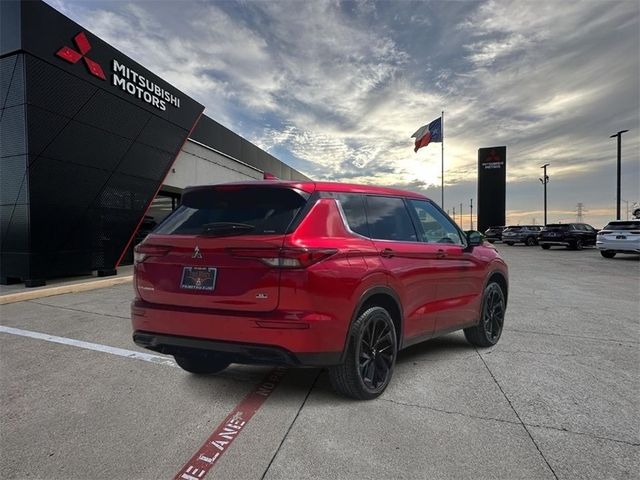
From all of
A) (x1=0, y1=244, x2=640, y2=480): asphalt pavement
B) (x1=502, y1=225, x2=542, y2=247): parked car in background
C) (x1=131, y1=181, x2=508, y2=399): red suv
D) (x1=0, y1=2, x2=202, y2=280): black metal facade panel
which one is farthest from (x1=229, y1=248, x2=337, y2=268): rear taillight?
(x1=502, y1=225, x2=542, y2=247): parked car in background

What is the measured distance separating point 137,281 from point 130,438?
120 centimetres

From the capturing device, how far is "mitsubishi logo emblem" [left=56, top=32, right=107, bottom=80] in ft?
32.0

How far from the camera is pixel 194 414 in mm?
3221

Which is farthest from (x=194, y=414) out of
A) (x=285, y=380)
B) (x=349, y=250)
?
(x=349, y=250)

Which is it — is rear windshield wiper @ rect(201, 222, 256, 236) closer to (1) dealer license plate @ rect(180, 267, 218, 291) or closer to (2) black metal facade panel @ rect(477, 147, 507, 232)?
(1) dealer license plate @ rect(180, 267, 218, 291)

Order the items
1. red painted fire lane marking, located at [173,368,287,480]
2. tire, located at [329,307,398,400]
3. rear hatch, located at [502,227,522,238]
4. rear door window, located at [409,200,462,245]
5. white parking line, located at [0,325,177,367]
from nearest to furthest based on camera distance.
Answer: red painted fire lane marking, located at [173,368,287,480] < tire, located at [329,307,398,400] < rear door window, located at [409,200,462,245] < white parking line, located at [0,325,177,367] < rear hatch, located at [502,227,522,238]

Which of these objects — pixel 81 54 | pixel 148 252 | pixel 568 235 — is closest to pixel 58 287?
pixel 81 54

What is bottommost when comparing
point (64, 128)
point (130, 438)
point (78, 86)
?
point (130, 438)

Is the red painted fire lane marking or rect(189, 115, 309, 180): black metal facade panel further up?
rect(189, 115, 309, 180): black metal facade panel

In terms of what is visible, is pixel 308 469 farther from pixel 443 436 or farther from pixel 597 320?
pixel 597 320

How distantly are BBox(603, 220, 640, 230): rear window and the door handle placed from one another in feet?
61.3

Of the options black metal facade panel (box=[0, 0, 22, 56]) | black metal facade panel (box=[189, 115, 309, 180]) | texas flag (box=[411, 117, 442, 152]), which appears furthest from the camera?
texas flag (box=[411, 117, 442, 152])

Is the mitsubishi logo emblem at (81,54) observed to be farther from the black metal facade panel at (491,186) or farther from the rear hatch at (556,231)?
the black metal facade panel at (491,186)

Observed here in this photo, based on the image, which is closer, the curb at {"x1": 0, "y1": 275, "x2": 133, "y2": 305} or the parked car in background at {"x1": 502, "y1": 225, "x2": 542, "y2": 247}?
the curb at {"x1": 0, "y1": 275, "x2": 133, "y2": 305}
